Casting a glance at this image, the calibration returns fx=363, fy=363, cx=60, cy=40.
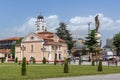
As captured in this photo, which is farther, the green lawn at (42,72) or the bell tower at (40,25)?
the bell tower at (40,25)

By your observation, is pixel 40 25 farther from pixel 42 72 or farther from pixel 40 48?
pixel 42 72

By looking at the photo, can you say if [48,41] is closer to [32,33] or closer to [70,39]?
[32,33]

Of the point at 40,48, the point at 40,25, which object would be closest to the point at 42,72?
the point at 40,48

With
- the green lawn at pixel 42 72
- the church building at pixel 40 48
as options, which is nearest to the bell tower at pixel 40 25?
the church building at pixel 40 48

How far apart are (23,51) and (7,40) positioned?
2017 inches

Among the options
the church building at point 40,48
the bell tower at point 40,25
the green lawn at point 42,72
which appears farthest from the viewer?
the bell tower at point 40,25

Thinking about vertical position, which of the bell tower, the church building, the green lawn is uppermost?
the bell tower

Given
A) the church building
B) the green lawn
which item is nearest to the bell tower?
the church building

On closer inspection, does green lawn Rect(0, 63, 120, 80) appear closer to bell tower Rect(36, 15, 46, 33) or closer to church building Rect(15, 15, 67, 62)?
church building Rect(15, 15, 67, 62)

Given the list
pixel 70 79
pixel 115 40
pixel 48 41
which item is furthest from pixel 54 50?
pixel 70 79

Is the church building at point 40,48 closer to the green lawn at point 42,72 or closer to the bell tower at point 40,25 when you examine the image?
the bell tower at point 40,25

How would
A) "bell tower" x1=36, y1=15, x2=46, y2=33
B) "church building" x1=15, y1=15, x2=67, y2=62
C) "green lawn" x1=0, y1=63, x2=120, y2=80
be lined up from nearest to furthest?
"green lawn" x1=0, y1=63, x2=120, y2=80 < "church building" x1=15, y1=15, x2=67, y2=62 < "bell tower" x1=36, y1=15, x2=46, y2=33

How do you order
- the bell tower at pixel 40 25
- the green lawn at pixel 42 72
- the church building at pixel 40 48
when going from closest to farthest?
the green lawn at pixel 42 72 → the church building at pixel 40 48 → the bell tower at pixel 40 25

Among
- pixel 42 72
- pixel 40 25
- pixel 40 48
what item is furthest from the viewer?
pixel 40 25
